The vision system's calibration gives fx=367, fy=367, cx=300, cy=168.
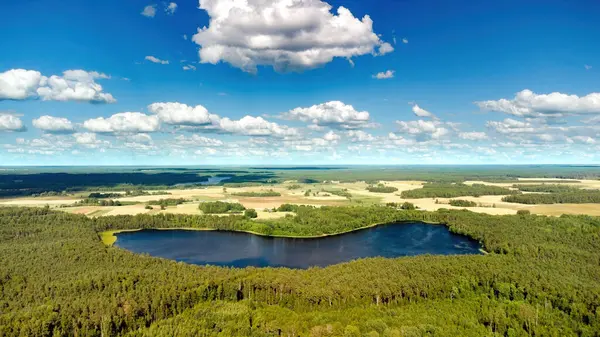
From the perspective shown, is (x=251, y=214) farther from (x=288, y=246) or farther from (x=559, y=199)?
(x=559, y=199)

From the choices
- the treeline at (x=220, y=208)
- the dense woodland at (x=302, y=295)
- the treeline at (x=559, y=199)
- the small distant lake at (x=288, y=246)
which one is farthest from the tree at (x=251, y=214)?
the treeline at (x=559, y=199)

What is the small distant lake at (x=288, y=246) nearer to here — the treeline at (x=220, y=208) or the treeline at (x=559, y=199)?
the treeline at (x=220, y=208)

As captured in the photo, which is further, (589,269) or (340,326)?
(589,269)

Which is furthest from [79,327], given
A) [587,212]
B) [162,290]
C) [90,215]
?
[587,212]

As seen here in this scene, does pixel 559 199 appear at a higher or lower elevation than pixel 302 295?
higher

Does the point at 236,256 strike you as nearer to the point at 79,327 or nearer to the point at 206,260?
the point at 206,260

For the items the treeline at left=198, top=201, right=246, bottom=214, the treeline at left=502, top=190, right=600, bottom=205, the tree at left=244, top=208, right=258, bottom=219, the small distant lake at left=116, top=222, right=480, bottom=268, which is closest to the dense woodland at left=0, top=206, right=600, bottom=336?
the small distant lake at left=116, top=222, right=480, bottom=268

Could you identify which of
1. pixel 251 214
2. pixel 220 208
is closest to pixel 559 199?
pixel 251 214
